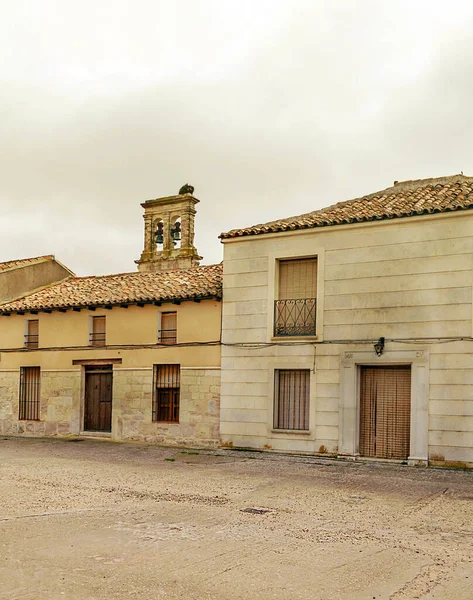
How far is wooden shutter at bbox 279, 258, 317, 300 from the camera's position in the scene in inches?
683

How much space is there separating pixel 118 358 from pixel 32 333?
3.70 m

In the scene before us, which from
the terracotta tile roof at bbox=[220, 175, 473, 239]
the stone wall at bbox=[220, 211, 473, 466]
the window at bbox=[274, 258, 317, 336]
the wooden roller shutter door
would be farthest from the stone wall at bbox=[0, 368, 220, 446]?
the terracotta tile roof at bbox=[220, 175, 473, 239]

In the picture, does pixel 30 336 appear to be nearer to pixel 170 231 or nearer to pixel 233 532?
pixel 170 231

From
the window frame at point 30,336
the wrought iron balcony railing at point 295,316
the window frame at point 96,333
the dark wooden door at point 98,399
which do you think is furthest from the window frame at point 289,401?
the window frame at point 30,336

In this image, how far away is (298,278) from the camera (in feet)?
57.6

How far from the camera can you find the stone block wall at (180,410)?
1836 centimetres

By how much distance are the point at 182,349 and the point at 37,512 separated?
9633 millimetres

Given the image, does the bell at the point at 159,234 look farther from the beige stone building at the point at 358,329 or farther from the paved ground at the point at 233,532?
the paved ground at the point at 233,532

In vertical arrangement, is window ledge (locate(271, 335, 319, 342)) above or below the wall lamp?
above

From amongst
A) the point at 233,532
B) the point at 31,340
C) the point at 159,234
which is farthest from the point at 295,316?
the point at 159,234

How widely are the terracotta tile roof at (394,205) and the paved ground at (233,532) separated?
5.58 metres

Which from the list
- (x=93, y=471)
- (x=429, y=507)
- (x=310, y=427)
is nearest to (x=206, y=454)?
(x=310, y=427)

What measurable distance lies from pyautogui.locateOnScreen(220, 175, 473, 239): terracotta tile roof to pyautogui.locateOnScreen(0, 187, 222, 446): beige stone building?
258 centimetres

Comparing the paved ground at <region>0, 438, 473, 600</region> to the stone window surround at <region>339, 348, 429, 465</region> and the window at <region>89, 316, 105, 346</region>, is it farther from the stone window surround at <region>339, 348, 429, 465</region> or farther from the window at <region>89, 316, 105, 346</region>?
the window at <region>89, 316, 105, 346</region>
